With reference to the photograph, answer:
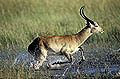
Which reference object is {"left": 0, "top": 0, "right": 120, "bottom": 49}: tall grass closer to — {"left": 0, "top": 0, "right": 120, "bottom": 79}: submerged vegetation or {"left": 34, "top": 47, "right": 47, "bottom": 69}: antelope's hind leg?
{"left": 0, "top": 0, "right": 120, "bottom": 79}: submerged vegetation

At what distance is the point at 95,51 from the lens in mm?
11078

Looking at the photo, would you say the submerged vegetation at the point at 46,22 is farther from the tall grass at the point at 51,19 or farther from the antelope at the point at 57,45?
the antelope at the point at 57,45

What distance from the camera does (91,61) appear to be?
9.97 meters

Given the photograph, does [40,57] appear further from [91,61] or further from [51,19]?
[51,19]

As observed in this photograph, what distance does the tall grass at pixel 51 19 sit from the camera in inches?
484

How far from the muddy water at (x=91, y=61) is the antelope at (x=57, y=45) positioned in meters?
0.28

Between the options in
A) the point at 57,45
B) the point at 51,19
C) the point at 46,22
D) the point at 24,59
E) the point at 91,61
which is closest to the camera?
the point at 57,45

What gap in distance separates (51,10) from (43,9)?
16.4 inches

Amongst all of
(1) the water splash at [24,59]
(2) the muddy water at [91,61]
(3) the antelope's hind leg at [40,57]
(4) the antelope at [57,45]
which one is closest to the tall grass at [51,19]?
(1) the water splash at [24,59]

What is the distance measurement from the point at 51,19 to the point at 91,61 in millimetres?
4883

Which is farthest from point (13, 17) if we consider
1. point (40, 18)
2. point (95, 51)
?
point (95, 51)

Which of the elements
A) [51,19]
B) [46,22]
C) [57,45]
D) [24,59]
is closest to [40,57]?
[57,45]

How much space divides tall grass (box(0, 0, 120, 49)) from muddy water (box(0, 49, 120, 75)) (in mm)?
933

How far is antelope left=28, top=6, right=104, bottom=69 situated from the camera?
30.4 feet
